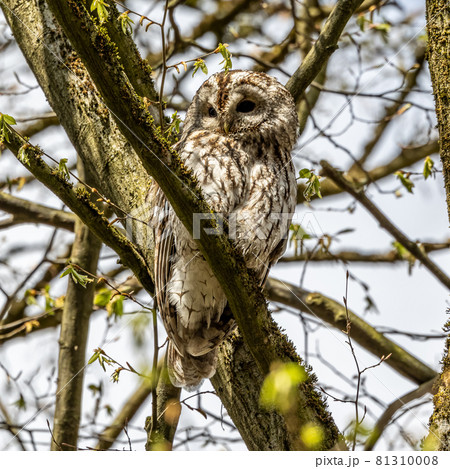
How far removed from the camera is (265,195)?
2.68 m

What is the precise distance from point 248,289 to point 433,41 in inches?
50.1

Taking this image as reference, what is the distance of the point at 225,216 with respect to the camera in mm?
2648

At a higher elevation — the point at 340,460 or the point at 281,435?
the point at 281,435

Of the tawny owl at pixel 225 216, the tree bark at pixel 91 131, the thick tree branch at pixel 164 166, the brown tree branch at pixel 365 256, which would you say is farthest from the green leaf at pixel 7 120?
the brown tree branch at pixel 365 256

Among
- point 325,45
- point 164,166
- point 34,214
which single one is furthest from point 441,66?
point 34,214

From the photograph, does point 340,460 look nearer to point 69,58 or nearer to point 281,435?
point 281,435

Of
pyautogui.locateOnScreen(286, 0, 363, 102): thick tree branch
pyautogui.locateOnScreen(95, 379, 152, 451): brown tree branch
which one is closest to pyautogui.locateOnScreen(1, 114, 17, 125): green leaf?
pyautogui.locateOnScreen(286, 0, 363, 102): thick tree branch

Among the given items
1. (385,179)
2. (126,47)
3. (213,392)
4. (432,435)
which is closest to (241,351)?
(213,392)

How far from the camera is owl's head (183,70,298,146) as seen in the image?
2.92m

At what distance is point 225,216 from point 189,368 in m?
0.70

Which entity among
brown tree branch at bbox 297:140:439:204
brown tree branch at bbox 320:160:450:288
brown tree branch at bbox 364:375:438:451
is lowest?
brown tree branch at bbox 364:375:438:451

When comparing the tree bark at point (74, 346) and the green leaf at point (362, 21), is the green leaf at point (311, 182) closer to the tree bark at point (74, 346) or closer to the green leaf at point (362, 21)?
the tree bark at point (74, 346)

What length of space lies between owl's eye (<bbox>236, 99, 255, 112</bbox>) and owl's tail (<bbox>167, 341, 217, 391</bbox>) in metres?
1.18

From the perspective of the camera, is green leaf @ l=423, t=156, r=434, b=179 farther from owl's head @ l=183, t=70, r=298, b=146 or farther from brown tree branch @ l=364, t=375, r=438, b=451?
brown tree branch @ l=364, t=375, r=438, b=451
